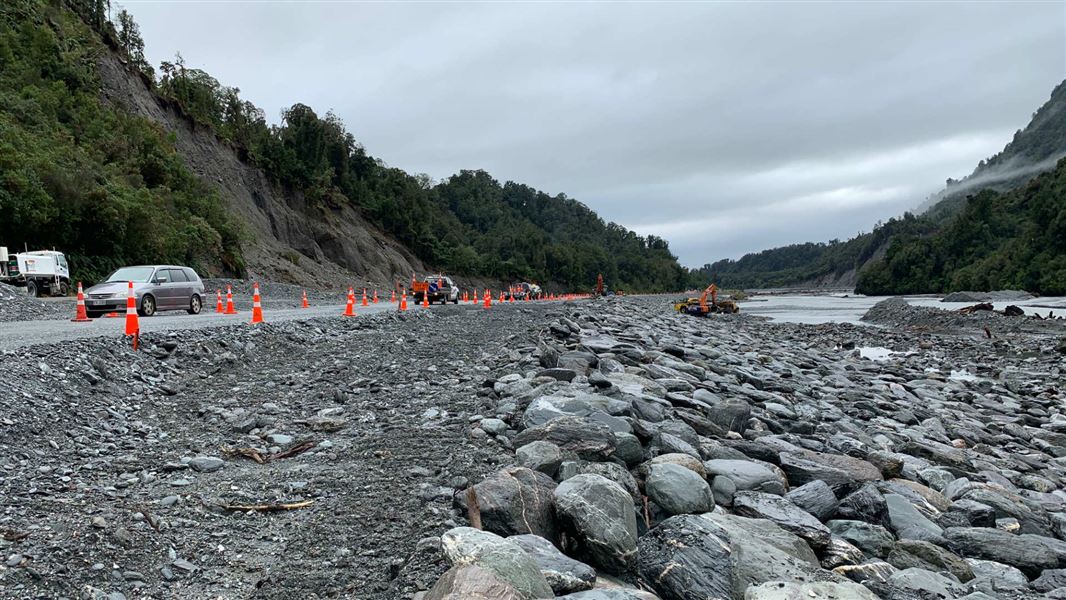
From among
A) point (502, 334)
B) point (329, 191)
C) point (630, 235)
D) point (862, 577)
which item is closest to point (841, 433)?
point (862, 577)

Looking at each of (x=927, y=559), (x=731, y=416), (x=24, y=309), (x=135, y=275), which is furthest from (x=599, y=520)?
(x=24, y=309)

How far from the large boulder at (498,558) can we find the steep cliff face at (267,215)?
3703 centimetres

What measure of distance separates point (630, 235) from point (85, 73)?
566 feet

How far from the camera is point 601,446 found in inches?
182

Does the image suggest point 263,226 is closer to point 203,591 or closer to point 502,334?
point 502,334

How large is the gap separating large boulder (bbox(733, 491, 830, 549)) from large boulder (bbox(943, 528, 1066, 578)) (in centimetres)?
134

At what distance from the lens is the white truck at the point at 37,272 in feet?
67.4

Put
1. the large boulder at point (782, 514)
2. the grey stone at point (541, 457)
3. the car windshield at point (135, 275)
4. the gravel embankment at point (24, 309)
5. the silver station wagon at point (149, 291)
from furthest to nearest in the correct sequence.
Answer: the car windshield at point (135, 275) < the silver station wagon at point (149, 291) < the gravel embankment at point (24, 309) < the grey stone at point (541, 457) < the large boulder at point (782, 514)

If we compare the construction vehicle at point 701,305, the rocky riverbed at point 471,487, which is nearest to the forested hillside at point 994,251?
the construction vehicle at point 701,305

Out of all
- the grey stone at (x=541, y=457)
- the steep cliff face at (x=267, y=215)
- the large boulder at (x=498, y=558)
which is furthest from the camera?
the steep cliff face at (x=267, y=215)

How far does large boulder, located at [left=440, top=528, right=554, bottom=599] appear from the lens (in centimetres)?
280

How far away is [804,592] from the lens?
10.3 feet

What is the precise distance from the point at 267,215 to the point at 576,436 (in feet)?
155

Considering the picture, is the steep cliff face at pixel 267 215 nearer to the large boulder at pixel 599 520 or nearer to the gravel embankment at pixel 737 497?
the gravel embankment at pixel 737 497
